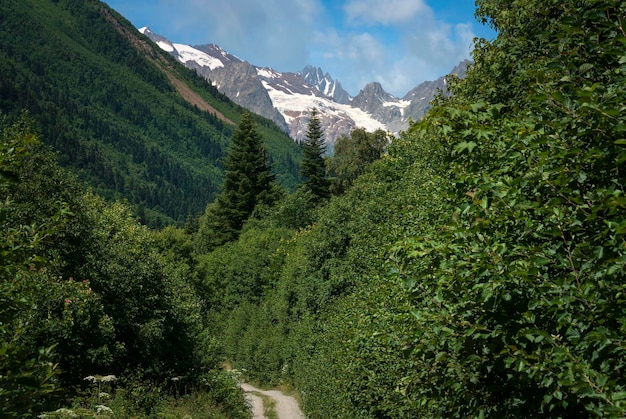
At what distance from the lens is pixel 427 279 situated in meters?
4.88

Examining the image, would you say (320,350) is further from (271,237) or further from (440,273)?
(271,237)

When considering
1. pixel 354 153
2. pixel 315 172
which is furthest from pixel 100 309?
pixel 315 172

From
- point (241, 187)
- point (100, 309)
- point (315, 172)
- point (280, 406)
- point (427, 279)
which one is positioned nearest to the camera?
point (427, 279)

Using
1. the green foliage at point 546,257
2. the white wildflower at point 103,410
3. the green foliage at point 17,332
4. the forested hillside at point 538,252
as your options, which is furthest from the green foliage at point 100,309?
the green foliage at point 546,257

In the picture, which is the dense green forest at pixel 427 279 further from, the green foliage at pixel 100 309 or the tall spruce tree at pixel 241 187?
the tall spruce tree at pixel 241 187

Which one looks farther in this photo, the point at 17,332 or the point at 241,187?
the point at 241,187

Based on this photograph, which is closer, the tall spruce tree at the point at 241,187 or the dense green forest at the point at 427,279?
the dense green forest at the point at 427,279

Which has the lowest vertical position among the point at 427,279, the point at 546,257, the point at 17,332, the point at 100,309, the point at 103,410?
the point at 103,410

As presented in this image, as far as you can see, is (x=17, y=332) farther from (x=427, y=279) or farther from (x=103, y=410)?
(x=103, y=410)

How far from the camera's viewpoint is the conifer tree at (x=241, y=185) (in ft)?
217

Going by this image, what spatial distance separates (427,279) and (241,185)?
62930 millimetres

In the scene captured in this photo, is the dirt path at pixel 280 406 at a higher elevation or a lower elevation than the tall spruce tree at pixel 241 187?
lower

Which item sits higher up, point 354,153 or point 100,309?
point 354,153

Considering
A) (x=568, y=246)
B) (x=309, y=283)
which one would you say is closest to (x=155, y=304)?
(x=309, y=283)
